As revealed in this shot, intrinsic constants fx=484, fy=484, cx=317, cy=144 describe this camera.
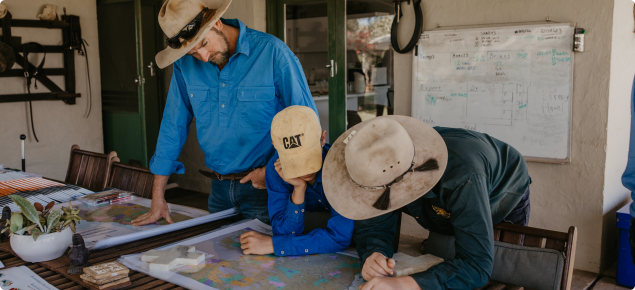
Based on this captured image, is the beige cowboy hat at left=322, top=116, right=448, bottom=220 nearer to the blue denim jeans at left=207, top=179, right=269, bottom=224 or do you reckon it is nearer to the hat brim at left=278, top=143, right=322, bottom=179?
the hat brim at left=278, top=143, right=322, bottom=179

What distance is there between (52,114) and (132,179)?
10.7 ft

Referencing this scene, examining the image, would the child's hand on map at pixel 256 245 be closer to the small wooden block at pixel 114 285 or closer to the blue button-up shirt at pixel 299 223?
the blue button-up shirt at pixel 299 223

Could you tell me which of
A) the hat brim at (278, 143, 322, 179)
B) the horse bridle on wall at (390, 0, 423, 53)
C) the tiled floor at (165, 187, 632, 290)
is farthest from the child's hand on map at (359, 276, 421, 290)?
the horse bridle on wall at (390, 0, 423, 53)

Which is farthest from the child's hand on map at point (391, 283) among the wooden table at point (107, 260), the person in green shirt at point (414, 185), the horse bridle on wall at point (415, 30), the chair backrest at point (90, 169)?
the horse bridle on wall at point (415, 30)

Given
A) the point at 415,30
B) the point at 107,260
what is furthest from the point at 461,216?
the point at 415,30

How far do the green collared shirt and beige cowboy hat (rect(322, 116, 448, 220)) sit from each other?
88mm

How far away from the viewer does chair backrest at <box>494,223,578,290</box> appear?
1.41m

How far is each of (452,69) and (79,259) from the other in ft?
10.2

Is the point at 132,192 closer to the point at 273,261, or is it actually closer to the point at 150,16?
the point at 273,261

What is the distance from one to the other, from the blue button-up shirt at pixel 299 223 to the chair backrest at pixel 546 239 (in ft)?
1.65

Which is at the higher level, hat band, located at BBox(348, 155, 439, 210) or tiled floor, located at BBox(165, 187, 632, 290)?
hat band, located at BBox(348, 155, 439, 210)

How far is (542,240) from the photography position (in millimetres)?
1489

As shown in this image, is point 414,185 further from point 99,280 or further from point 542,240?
point 99,280

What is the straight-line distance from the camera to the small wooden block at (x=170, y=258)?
1.45 metres
